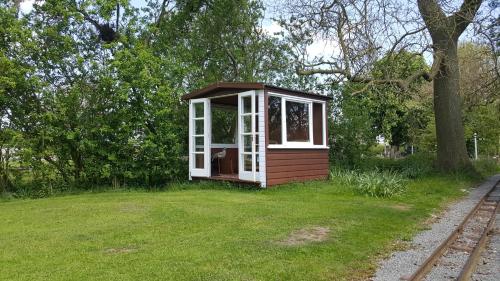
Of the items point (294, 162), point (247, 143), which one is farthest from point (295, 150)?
point (247, 143)

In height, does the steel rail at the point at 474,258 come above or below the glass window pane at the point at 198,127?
below

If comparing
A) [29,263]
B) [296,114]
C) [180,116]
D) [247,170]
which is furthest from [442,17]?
[29,263]

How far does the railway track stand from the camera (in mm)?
5508

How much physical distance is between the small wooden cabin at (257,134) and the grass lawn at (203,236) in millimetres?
1490

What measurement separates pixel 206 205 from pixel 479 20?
30.3ft

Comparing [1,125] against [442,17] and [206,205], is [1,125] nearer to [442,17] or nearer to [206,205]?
[206,205]

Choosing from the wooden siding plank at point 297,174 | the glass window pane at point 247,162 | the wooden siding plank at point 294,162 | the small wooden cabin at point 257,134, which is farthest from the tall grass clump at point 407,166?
the glass window pane at point 247,162

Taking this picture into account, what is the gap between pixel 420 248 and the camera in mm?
6785

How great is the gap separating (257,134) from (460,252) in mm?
6853

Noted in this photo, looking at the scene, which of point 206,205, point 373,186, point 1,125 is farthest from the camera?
point 1,125

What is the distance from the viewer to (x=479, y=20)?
1335cm

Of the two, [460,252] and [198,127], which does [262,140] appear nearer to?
[198,127]

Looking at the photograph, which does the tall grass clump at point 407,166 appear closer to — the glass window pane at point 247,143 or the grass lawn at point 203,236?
the glass window pane at point 247,143

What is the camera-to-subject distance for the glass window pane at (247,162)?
13.1 meters
